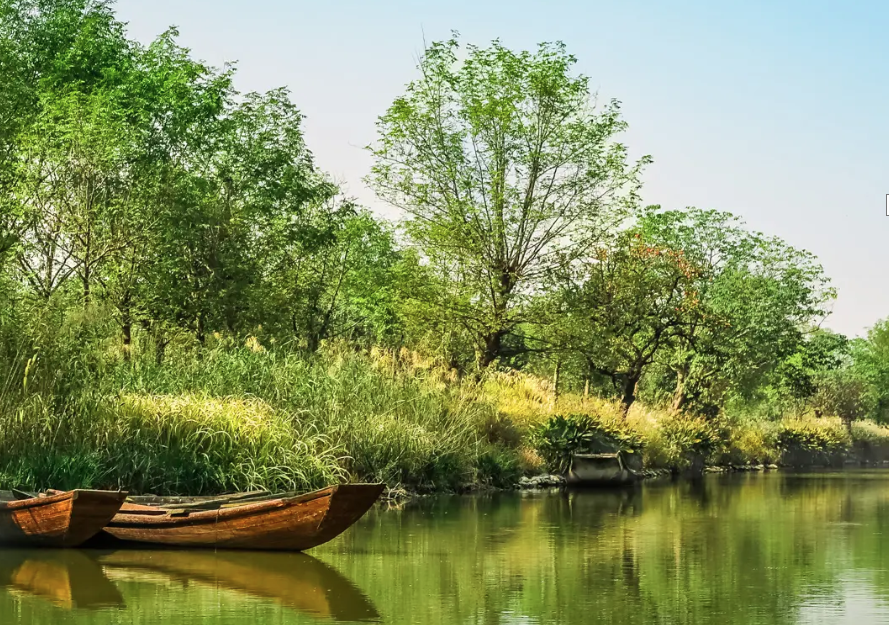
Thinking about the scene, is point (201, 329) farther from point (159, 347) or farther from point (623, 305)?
point (623, 305)

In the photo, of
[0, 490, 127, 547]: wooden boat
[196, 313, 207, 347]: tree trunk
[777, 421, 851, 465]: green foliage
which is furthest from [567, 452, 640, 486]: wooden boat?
[777, 421, 851, 465]: green foliage

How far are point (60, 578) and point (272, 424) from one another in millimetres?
5572

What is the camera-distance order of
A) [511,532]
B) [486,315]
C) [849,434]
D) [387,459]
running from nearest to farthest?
[511,532] → [387,459] → [486,315] → [849,434]

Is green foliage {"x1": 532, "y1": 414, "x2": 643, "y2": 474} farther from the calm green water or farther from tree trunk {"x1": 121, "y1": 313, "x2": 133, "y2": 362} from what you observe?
tree trunk {"x1": 121, "y1": 313, "x2": 133, "y2": 362}

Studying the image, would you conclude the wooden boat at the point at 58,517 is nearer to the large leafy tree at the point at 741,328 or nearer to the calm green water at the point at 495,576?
the calm green water at the point at 495,576

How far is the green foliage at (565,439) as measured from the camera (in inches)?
974

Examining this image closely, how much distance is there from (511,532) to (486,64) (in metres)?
15.3

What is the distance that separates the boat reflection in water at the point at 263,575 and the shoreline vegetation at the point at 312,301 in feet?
8.32

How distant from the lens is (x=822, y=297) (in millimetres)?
39969

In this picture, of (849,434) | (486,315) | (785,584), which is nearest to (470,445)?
(486,315)

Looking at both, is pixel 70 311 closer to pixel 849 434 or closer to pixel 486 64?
pixel 486 64

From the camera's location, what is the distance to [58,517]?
1186 cm

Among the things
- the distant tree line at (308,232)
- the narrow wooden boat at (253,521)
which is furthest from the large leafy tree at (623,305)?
the narrow wooden boat at (253,521)

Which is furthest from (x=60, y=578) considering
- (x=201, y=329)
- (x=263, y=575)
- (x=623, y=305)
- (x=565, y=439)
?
(x=623, y=305)
